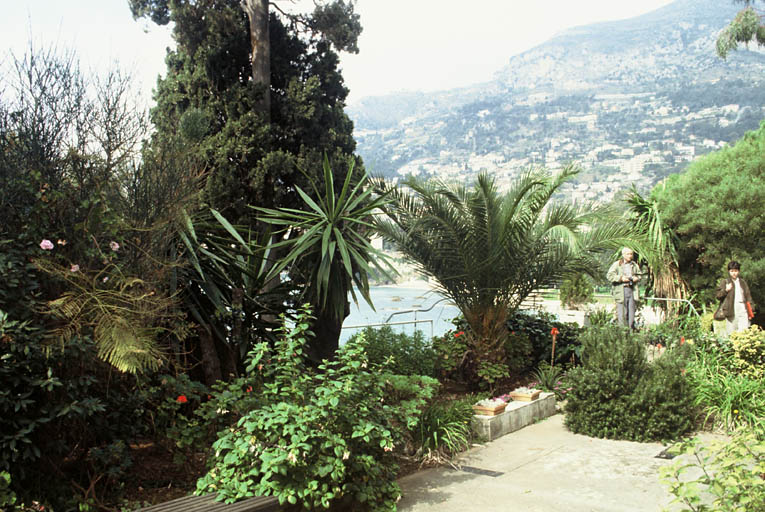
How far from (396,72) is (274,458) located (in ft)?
548

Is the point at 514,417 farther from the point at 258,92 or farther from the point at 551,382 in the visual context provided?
the point at 258,92

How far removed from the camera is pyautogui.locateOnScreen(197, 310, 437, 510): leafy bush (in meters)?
3.60

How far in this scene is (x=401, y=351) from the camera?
6668mm

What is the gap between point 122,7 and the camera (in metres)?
12.3

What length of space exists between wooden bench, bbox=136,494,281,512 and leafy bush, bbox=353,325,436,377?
2.93m

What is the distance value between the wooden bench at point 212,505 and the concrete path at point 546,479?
3.48ft

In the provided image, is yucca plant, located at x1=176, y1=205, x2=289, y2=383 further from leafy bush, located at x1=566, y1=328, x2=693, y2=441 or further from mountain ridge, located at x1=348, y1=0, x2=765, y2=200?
mountain ridge, located at x1=348, y1=0, x2=765, y2=200

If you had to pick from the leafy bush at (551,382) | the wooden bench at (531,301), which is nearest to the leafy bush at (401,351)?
the leafy bush at (551,382)

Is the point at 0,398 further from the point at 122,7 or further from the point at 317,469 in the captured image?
the point at 122,7

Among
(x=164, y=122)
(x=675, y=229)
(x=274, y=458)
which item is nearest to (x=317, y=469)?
(x=274, y=458)

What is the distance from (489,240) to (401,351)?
65.9 inches

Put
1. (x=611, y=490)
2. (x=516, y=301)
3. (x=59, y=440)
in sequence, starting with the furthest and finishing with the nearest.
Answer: (x=516, y=301)
(x=611, y=490)
(x=59, y=440)

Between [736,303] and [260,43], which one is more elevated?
[260,43]

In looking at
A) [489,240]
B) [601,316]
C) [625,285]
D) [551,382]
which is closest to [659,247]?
[601,316]
